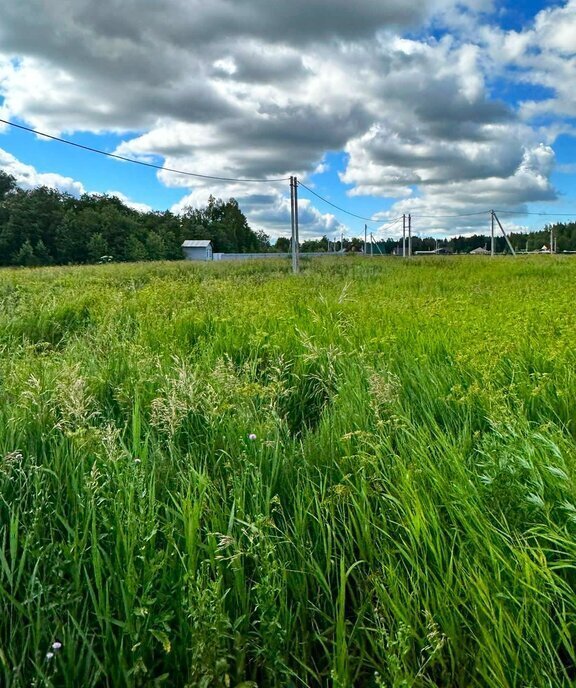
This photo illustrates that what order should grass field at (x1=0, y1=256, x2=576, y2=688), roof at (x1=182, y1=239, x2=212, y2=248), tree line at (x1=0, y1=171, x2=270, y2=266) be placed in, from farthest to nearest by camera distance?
roof at (x1=182, y1=239, x2=212, y2=248) → tree line at (x1=0, y1=171, x2=270, y2=266) → grass field at (x1=0, y1=256, x2=576, y2=688)

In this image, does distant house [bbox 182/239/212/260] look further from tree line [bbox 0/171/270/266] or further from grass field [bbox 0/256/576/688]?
grass field [bbox 0/256/576/688]

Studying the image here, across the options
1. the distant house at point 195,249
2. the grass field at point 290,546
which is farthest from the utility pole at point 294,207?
the distant house at point 195,249

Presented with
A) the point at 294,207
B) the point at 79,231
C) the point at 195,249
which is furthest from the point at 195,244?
the point at 294,207

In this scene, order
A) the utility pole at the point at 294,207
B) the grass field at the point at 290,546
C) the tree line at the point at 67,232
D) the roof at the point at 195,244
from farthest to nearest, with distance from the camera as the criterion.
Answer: the roof at the point at 195,244 < the tree line at the point at 67,232 < the utility pole at the point at 294,207 < the grass field at the point at 290,546

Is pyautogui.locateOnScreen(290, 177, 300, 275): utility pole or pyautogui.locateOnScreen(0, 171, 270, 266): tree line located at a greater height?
pyautogui.locateOnScreen(0, 171, 270, 266): tree line

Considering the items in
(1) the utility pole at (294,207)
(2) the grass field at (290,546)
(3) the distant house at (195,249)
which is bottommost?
(2) the grass field at (290,546)

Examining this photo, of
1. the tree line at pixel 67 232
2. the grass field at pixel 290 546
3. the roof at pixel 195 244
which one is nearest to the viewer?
the grass field at pixel 290 546

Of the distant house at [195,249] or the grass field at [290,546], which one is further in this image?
the distant house at [195,249]

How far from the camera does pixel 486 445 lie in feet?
6.16

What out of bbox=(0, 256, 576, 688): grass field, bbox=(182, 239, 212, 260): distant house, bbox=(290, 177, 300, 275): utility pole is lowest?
bbox=(0, 256, 576, 688): grass field

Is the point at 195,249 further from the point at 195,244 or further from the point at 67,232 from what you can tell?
the point at 67,232

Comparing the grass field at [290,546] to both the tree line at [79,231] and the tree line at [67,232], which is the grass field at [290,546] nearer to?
the tree line at [79,231]

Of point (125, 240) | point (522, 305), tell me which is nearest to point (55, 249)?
point (125, 240)

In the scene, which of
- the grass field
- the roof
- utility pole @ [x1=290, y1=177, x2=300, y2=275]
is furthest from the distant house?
the grass field
